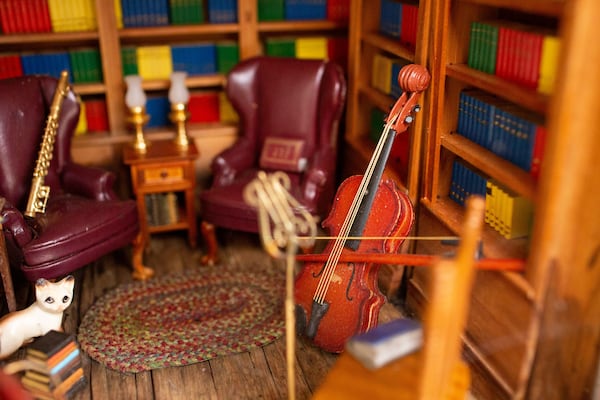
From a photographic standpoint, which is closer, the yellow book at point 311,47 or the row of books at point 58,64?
the row of books at point 58,64

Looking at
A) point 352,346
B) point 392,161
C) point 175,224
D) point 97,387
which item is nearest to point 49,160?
point 175,224

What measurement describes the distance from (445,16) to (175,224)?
6.86 ft

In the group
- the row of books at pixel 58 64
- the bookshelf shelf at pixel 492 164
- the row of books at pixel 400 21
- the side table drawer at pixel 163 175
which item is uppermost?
the row of books at pixel 400 21

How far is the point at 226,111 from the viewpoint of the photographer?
4336mm

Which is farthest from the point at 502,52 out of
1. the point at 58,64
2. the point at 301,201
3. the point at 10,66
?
the point at 10,66

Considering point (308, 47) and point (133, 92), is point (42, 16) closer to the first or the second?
point (133, 92)

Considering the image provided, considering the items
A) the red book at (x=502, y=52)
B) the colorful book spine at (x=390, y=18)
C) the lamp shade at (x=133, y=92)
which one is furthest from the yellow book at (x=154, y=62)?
the red book at (x=502, y=52)

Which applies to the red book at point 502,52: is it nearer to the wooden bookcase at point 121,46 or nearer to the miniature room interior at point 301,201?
the miniature room interior at point 301,201

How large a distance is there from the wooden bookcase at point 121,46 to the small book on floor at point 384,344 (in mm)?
2367

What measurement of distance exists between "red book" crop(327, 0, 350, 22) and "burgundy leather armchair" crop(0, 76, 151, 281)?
1.75 m

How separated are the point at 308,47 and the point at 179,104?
0.97 m

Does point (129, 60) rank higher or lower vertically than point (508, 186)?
higher

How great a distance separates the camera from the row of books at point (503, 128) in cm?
236

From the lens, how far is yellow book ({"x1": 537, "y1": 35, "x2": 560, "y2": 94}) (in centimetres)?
218
